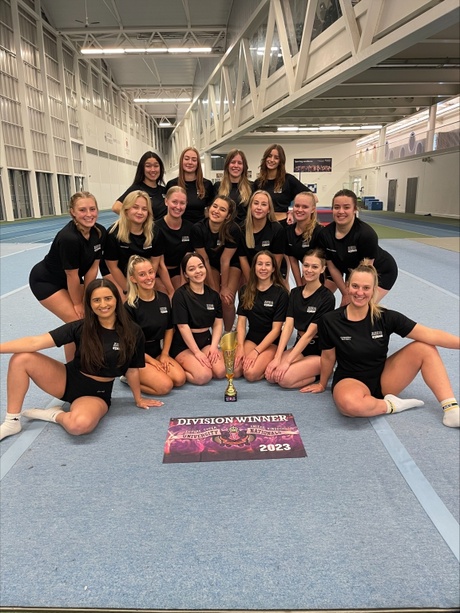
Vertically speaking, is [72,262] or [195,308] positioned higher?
[72,262]

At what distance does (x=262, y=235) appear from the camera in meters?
4.41

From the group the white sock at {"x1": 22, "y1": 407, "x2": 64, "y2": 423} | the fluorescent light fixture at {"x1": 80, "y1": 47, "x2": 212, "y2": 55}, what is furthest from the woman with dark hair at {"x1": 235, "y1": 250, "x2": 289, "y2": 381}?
the fluorescent light fixture at {"x1": 80, "y1": 47, "x2": 212, "y2": 55}

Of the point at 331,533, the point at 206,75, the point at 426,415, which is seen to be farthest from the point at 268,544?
the point at 206,75

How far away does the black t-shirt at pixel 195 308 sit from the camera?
3.94 metres

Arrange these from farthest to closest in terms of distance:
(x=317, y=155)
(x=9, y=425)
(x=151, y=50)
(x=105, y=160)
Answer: (x=317, y=155) → (x=105, y=160) → (x=151, y=50) → (x=9, y=425)

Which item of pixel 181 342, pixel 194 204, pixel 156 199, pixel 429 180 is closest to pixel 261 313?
pixel 181 342

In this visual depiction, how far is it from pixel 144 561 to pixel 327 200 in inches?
1390

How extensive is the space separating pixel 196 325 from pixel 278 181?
6.43 ft

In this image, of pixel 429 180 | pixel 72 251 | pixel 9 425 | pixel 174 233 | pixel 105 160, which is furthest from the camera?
pixel 105 160

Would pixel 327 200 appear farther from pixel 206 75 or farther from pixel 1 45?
pixel 1 45

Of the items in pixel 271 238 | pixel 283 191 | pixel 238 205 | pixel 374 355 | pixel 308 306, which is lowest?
pixel 374 355

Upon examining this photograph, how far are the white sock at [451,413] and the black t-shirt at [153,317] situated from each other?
2358 millimetres

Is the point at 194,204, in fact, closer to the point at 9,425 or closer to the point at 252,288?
the point at 252,288

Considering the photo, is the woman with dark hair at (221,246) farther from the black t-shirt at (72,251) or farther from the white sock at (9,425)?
the white sock at (9,425)
